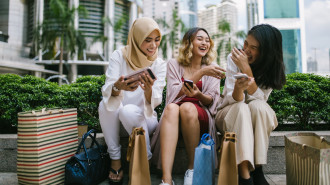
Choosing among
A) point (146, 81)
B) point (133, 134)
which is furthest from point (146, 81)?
point (133, 134)

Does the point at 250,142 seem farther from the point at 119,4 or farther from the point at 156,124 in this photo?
the point at 119,4

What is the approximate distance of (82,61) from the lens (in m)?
23.6

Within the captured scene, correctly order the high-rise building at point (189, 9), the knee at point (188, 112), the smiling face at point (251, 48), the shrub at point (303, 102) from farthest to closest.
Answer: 1. the high-rise building at point (189, 9)
2. the shrub at point (303, 102)
3. the smiling face at point (251, 48)
4. the knee at point (188, 112)

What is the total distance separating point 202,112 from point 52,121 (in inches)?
58.4

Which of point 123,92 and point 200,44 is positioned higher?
point 200,44

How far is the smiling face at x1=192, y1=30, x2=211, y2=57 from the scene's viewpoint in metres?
2.94

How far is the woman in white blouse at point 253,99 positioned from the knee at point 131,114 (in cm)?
82

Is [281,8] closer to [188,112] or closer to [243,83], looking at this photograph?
[243,83]

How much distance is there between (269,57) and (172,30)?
2173 cm

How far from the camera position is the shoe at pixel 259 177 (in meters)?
2.13

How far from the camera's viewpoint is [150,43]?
100 inches

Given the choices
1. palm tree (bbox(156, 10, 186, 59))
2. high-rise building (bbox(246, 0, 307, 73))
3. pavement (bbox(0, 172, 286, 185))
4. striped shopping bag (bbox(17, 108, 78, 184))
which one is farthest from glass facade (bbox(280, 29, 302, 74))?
palm tree (bbox(156, 10, 186, 59))

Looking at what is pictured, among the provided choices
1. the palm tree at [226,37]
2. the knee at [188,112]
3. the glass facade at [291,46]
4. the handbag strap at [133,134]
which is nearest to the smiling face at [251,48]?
the knee at [188,112]

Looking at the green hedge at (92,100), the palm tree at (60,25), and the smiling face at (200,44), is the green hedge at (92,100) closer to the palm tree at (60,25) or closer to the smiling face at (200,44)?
the smiling face at (200,44)
